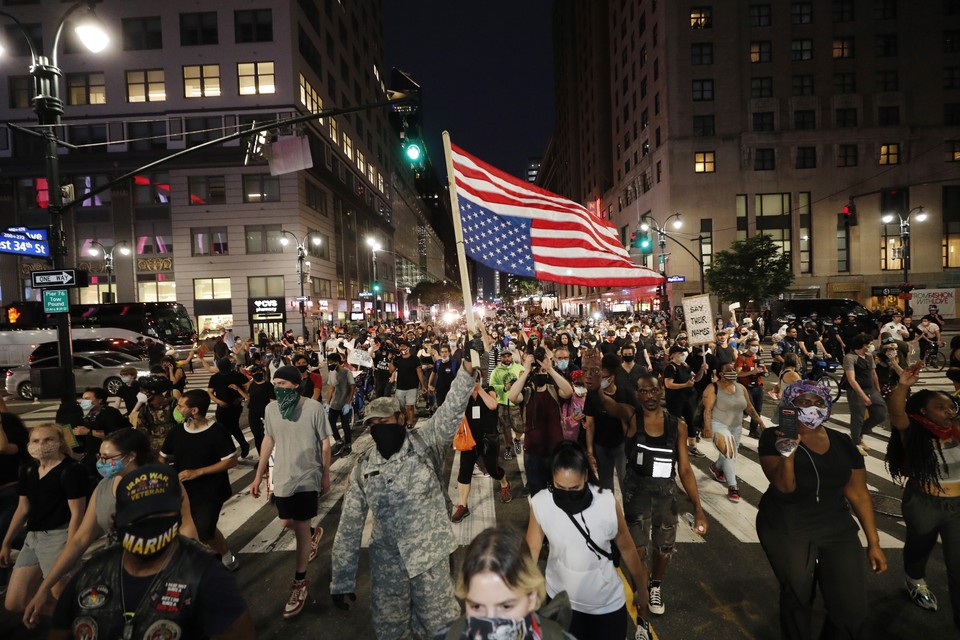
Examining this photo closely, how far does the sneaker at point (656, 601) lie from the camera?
159 inches

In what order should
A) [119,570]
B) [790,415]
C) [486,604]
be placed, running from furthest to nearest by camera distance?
[790,415] < [119,570] < [486,604]

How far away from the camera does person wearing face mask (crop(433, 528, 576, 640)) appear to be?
1844 millimetres

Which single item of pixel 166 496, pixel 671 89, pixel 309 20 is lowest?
pixel 166 496

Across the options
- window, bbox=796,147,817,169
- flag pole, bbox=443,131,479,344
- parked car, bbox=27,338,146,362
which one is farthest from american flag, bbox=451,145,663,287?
window, bbox=796,147,817,169

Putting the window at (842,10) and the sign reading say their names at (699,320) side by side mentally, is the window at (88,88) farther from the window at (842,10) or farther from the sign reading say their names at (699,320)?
the window at (842,10)

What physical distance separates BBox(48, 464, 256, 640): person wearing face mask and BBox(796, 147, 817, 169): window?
55.8 metres

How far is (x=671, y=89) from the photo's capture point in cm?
4450

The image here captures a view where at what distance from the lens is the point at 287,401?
15.4 feet

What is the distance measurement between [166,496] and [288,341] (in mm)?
16169

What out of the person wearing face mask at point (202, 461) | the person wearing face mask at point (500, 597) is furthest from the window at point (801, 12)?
the person wearing face mask at point (500, 597)

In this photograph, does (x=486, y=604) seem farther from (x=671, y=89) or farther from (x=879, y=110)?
(x=879, y=110)

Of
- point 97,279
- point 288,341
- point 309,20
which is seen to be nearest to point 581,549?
point 288,341

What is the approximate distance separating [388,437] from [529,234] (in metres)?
3.52

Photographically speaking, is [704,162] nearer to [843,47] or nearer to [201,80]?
[843,47]
